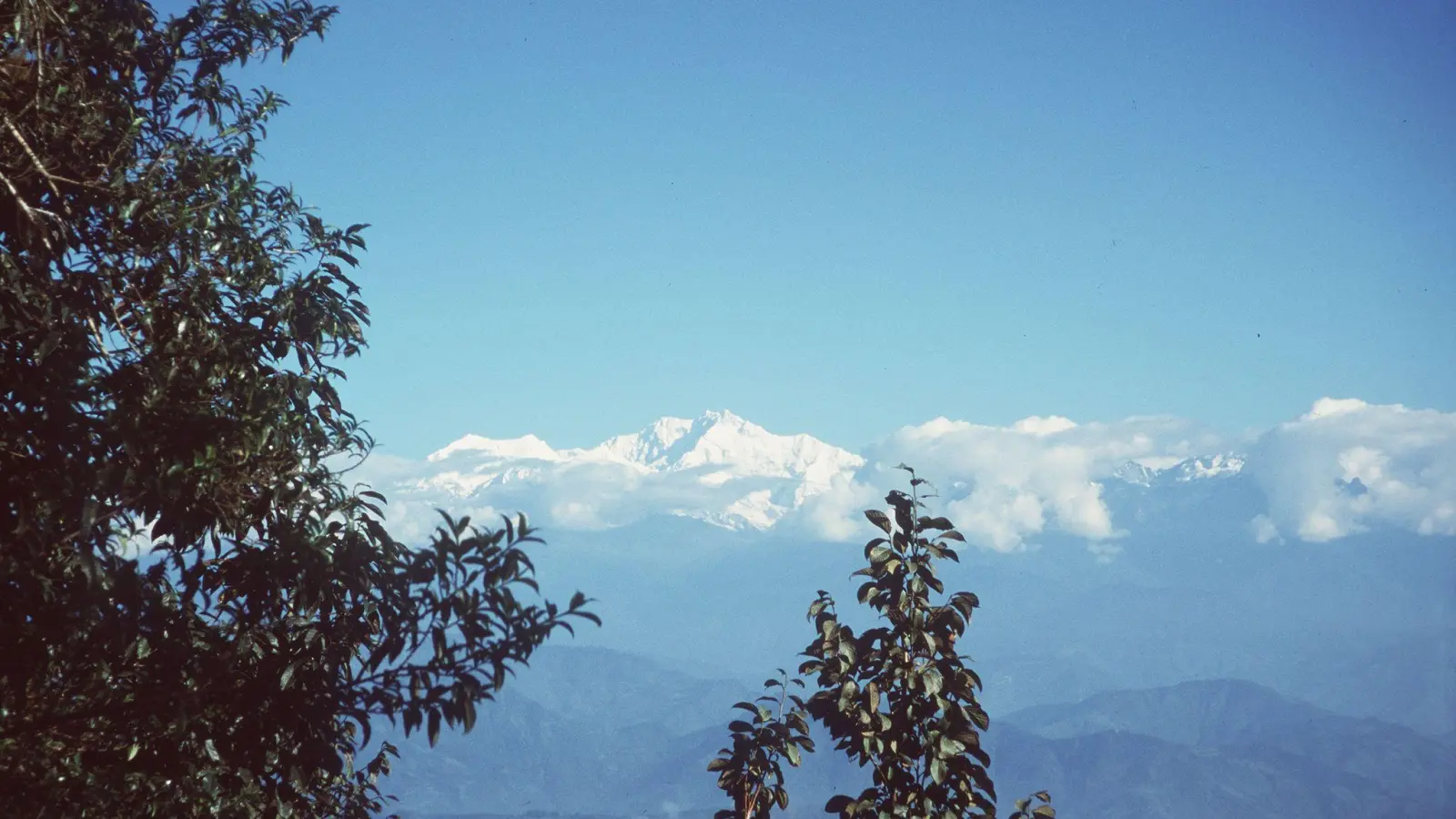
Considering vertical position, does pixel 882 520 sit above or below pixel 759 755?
above

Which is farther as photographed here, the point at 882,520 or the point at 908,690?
the point at 882,520

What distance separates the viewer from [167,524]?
6.69 metres

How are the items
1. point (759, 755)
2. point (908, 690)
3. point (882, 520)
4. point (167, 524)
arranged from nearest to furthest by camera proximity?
1. point (167, 524)
2. point (908, 690)
3. point (882, 520)
4. point (759, 755)

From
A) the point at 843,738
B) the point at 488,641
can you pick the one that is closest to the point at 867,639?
the point at 843,738

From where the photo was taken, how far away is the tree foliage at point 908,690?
10.5 m

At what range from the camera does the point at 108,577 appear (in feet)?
19.3

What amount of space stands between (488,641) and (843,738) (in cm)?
597

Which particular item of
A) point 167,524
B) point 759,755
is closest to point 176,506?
point 167,524

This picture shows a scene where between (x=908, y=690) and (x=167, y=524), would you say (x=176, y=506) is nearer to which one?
(x=167, y=524)

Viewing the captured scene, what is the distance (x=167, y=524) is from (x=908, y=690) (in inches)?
294

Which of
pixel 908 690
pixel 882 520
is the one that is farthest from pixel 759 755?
pixel 882 520

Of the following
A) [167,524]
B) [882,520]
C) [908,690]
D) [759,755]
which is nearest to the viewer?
[167,524]

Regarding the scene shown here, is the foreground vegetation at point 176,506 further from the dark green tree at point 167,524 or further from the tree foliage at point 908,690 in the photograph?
the tree foliage at point 908,690

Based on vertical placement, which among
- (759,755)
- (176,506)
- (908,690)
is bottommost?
(759,755)
